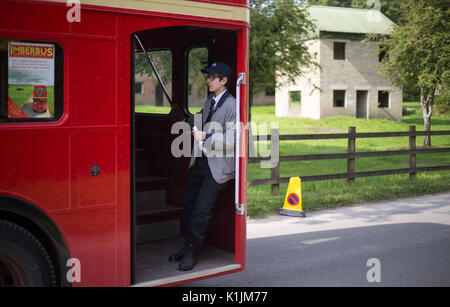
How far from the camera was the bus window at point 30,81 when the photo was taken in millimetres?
3674

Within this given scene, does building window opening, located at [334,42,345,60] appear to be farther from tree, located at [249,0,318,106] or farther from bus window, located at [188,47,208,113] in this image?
bus window, located at [188,47,208,113]

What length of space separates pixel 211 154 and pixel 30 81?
1898 mm

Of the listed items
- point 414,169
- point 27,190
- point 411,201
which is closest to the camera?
point 27,190

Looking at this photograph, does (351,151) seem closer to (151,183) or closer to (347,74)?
(151,183)

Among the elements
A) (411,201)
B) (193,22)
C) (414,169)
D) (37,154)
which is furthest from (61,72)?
(414,169)

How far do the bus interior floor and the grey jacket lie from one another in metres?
0.80

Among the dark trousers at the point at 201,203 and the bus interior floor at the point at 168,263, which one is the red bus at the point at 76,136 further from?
the dark trousers at the point at 201,203

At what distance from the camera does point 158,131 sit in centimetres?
658

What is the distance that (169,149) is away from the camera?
6.44 metres

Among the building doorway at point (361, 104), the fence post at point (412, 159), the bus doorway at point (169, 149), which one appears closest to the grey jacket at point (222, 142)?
the bus doorway at point (169, 149)

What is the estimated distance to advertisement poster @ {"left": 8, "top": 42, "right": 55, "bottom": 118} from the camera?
3.70 meters

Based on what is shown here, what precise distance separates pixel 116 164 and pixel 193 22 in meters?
1.40
